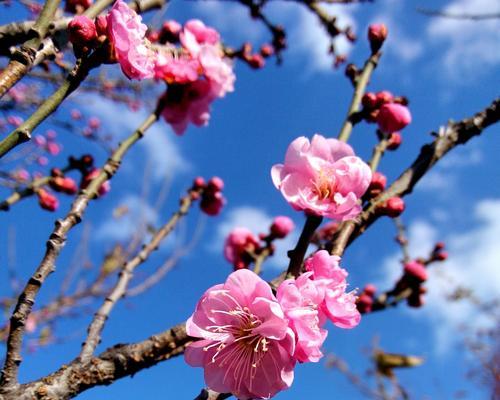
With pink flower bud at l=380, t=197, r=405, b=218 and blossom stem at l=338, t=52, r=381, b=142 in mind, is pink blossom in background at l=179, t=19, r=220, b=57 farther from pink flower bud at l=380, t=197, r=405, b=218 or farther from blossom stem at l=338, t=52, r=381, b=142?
pink flower bud at l=380, t=197, r=405, b=218

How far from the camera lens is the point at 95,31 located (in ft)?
3.34

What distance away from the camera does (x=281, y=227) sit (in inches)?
82.5

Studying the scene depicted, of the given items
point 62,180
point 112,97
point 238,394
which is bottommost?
point 238,394

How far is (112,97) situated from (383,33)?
459 centimetres

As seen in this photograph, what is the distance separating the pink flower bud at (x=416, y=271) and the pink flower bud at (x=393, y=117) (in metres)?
0.92

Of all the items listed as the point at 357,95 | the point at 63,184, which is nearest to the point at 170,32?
the point at 63,184

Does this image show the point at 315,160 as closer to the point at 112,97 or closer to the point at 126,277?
the point at 126,277

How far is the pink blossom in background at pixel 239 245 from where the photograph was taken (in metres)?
2.25

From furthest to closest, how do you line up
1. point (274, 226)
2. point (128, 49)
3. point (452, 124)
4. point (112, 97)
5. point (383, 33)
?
point (112, 97), point (274, 226), point (383, 33), point (452, 124), point (128, 49)

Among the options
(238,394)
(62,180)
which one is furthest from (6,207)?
(238,394)


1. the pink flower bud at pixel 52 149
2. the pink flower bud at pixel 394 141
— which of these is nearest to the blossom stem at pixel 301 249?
the pink flower bud at pixel 394 141

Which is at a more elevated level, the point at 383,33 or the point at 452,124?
the point at 383,33

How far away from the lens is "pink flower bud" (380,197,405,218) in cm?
130

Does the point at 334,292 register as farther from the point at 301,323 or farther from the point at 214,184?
the point at 214,184
